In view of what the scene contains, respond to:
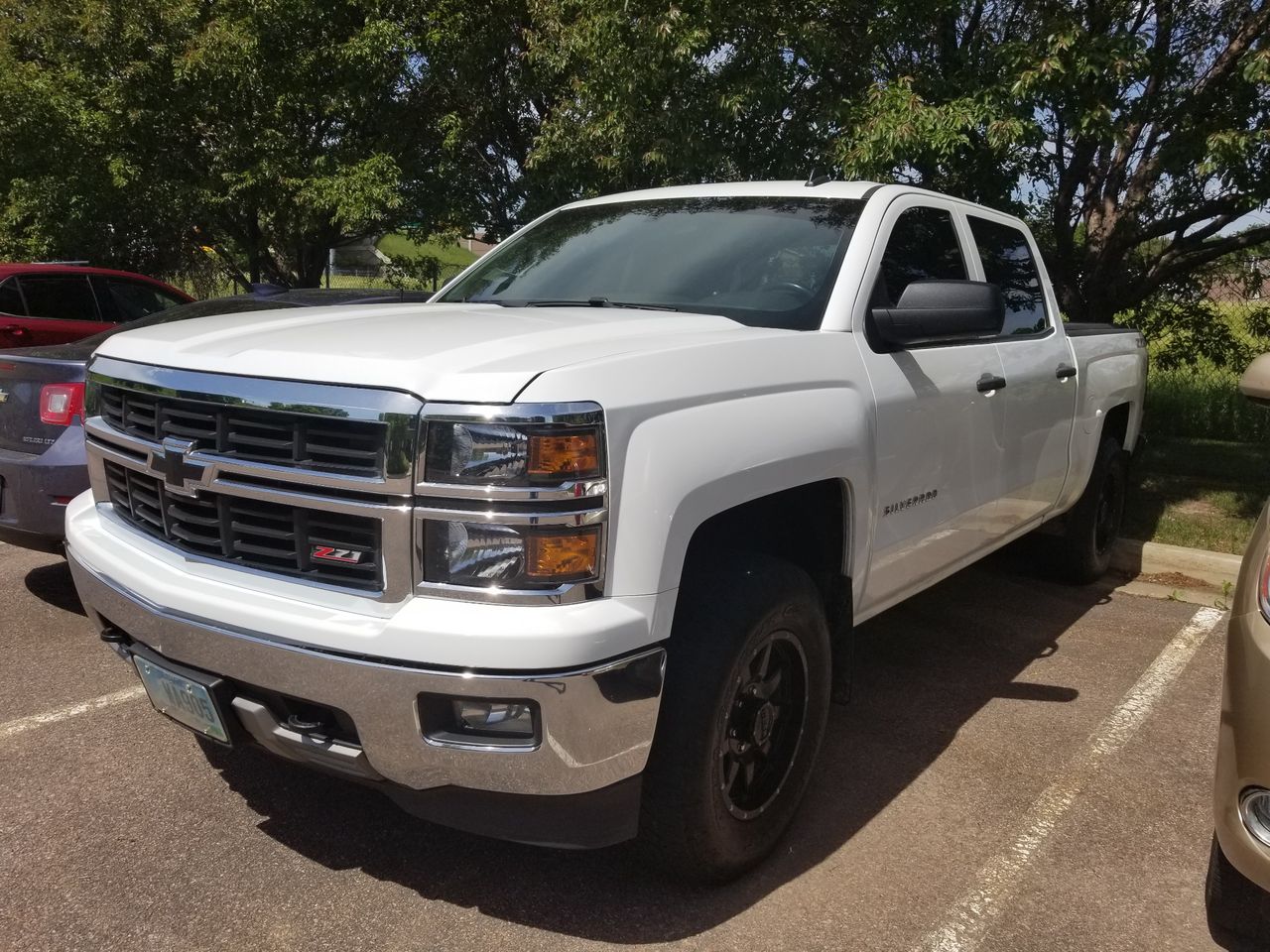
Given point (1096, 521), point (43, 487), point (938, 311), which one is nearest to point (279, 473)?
point (938, 311)

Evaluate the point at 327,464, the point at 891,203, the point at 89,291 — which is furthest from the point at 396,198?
the point at 327,464

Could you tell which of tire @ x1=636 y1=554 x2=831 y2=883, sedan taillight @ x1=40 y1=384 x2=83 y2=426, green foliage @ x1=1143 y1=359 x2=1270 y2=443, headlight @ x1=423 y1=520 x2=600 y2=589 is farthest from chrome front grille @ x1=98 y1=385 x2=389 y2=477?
green foliage @ x1=1143 y1=359 x2=1270 y2=443

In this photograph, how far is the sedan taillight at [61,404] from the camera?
15.0ft

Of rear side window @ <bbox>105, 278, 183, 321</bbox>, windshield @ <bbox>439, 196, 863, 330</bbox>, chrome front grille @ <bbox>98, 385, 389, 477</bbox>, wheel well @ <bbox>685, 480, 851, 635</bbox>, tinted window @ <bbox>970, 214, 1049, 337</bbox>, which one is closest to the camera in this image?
chrome front grille @ <bbox>98, 385, 389, 477</bbox>

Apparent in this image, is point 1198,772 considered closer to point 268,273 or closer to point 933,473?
point 933,473

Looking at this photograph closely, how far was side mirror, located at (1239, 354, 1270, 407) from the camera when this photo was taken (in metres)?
2.59

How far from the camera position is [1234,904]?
2613 mm

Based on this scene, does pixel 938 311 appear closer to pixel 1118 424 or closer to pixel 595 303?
pixel 595 303

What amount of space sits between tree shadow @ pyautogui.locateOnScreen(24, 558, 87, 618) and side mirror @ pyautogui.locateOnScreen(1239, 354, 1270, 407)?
4757 millimetres

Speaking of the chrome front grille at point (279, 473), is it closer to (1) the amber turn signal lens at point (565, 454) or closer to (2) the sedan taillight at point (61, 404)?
(1) the amber turn signal lens at point (565, 454)

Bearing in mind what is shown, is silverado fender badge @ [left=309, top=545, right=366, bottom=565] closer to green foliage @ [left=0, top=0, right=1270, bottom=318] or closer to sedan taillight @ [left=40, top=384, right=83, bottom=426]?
sedan taillight @ [left=40, top=384, right=83, bottom=426]

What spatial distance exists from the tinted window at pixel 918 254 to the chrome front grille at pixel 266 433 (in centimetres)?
181

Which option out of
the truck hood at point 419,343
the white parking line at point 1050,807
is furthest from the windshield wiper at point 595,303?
the white parking line at point 1050,807

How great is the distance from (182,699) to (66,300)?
843 centimetres
